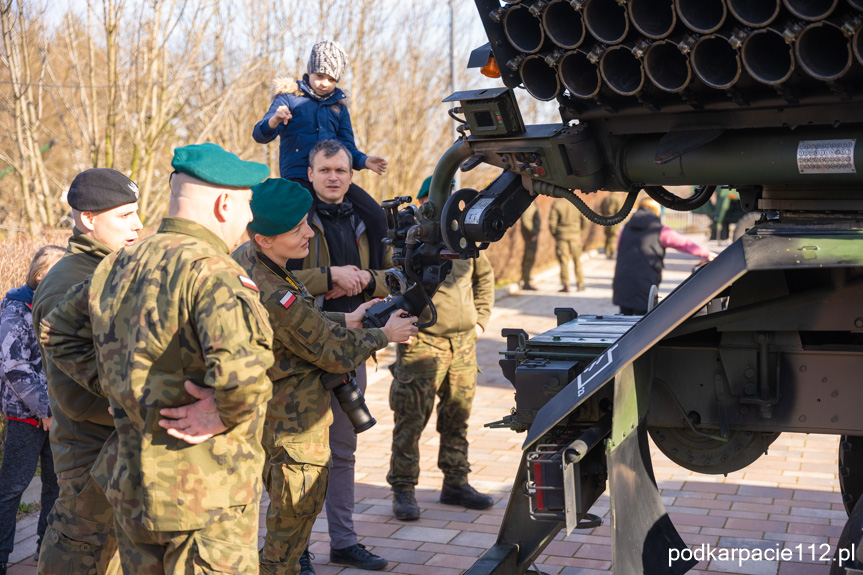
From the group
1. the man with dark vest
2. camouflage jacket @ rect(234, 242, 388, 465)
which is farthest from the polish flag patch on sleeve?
the man with dark vest

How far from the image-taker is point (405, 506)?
18.4 feet

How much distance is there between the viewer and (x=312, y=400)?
420 cm

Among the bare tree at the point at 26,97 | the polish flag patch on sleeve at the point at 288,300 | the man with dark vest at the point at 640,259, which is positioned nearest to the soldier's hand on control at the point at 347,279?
the polish flag patch on sleeve at the point at 288,300

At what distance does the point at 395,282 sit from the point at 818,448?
4191 millimetres

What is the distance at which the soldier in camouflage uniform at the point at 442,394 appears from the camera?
224 inches

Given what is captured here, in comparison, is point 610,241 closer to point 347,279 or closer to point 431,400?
point 431,400

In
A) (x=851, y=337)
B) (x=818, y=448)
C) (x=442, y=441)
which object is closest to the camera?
(x=851, y=337)

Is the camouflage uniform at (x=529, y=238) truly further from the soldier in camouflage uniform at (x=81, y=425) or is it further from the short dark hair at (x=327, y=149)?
the soldier in camouflage uniform at (x=81, y=425)

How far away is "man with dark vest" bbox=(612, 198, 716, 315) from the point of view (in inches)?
353

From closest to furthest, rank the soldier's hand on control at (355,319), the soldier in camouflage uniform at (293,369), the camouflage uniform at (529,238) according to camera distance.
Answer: the soldier in camouflage uniform at (293,369) → the soldier's hand on control at (355,319) → the camouflage uniform at (529,238)

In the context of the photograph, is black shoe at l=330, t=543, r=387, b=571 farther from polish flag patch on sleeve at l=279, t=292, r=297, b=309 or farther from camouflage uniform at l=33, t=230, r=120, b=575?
polish flag patch on sleeve at l=279, t=292, r=297, b=309

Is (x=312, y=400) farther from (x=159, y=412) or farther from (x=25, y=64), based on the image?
(x=25, y=64)

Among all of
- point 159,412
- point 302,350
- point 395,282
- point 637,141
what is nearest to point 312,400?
point 302,350

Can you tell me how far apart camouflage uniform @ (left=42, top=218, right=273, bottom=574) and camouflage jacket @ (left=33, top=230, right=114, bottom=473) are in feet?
2.01
